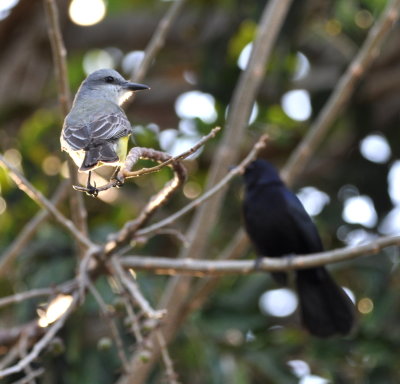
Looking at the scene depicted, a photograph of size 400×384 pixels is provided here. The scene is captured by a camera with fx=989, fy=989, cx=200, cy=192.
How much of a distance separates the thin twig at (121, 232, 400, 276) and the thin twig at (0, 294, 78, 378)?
1.78 ft

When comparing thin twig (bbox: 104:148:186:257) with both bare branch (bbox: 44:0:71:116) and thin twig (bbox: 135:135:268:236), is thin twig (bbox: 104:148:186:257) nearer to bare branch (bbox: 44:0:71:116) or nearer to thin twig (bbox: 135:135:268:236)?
thin twig (bbox: 135:135:268:236)

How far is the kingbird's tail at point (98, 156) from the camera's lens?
9.18 feet

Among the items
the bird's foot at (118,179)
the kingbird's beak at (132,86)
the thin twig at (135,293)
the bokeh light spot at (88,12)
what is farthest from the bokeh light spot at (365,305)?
the bird's foot at (118,179)

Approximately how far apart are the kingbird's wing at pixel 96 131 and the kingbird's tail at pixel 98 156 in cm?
2

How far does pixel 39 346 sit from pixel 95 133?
0.95 meters

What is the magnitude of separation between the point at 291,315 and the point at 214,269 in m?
2.75

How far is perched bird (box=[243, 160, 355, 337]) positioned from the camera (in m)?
5.91

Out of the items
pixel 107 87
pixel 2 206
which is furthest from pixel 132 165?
pixel 2 206

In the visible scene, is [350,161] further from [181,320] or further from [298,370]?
[181,320]

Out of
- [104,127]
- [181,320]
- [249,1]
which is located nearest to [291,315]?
[181,320]

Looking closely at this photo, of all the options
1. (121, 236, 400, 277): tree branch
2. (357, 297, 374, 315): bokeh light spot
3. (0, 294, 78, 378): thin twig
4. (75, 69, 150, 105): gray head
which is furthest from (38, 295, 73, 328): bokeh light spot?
(357, 297, 374, 315): bokeh light spot

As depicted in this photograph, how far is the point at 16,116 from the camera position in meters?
6.91

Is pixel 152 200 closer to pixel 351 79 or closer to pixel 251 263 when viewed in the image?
pixel 251 263

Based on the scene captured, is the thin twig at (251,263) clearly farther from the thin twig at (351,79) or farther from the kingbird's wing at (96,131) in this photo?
the kingbird's wing at (96,131)
